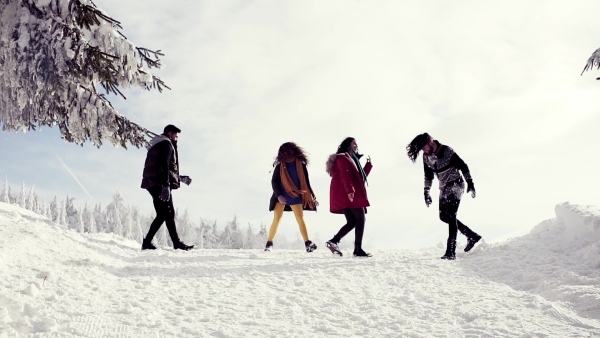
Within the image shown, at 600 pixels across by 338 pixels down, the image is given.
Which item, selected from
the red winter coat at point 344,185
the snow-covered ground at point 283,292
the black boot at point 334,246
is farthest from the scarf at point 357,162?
the snow-covered ground at point 283,292

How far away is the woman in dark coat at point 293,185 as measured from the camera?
9430 millimetres

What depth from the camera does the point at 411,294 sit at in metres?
5.62

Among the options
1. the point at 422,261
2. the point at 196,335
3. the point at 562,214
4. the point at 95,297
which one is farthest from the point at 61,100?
the point at 562,214

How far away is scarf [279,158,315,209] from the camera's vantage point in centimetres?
942

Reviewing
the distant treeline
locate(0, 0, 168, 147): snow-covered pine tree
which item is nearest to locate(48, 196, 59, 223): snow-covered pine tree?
the distant treeline

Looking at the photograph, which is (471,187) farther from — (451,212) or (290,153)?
(290,153)

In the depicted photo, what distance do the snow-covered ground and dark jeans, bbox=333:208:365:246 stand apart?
81cm

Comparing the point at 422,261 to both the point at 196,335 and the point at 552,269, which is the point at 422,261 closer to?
the point at 552,269

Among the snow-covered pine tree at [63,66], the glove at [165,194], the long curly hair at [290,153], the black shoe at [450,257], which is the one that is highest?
the snow-covered pine tree at [63,66]

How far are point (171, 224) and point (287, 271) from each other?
3.16 metres

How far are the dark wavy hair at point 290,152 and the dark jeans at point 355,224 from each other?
58.0 inches

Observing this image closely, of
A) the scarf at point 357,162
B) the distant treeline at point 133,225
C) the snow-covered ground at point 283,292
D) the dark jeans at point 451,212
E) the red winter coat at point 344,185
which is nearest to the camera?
the snow-covered ground at point 283,292

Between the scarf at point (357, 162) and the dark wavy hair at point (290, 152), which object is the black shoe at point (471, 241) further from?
the dark wavy hair at point (290, 152)

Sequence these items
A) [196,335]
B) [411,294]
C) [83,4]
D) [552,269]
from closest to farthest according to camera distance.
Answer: [196,335] < [411,294] < [552,269] < [83,4]
